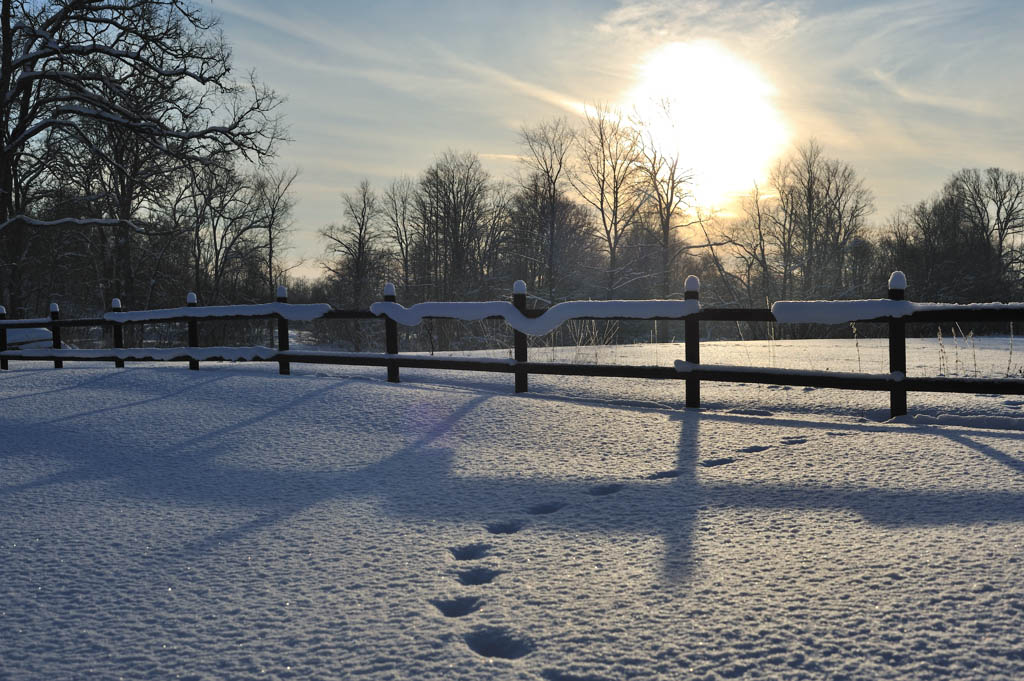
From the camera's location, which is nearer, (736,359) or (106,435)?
(106,435)

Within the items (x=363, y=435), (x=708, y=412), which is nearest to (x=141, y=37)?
(x=363, y=435)

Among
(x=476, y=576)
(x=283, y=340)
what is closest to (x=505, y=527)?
(x=476, y=576)

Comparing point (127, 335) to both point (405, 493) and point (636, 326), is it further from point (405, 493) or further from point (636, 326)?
point (405, 493)

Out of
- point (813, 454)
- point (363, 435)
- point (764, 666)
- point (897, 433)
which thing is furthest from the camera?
point (363, 435)

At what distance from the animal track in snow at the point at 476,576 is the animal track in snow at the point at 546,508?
0.86 metres

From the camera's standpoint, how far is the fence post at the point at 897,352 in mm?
6332

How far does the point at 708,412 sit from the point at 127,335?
26.3 m

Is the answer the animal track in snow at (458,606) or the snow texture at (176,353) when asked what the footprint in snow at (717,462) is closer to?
the animal track in snow at (458,606)

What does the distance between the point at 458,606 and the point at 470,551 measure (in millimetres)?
587

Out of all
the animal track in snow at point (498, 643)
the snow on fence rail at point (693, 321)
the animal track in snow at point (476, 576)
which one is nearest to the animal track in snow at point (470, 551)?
the animal track in snow at point (476, 576)

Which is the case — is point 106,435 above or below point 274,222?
below

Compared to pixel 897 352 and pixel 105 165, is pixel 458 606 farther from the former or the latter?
pixel 105 165

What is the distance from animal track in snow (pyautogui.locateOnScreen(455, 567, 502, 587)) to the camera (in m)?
2.97

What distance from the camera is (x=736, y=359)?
10898 mm
